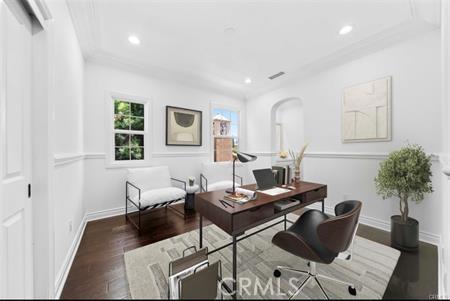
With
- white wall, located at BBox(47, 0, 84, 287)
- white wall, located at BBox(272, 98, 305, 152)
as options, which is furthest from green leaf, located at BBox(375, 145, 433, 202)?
white wall, located at BBox(272, 98, 305, 152)

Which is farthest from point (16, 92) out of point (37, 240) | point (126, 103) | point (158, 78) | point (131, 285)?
point (158, 78)

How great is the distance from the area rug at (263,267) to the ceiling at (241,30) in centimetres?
244

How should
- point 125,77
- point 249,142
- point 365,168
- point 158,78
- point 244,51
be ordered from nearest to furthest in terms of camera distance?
1. point 365,168
2. point 244,51
3. point 125,77
4. point 158,78
5. point 249,142

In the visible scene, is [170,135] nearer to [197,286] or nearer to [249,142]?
[249,142]

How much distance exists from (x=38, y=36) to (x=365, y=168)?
141 inches

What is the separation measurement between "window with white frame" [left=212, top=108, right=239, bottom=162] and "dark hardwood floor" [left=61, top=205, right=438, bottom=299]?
1.93 meters

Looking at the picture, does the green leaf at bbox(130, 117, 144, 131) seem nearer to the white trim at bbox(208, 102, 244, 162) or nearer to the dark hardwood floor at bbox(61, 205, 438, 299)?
the white trim at bbox(208, 102, 244, 162)

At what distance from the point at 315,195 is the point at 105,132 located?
3.49m

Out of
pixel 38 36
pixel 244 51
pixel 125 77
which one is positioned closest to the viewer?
pixel 38 36

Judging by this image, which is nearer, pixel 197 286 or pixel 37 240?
pixel 197 286

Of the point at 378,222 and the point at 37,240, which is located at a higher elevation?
the point at 37,240

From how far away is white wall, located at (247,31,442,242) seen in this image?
6.72 feet

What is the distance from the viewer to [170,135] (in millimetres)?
3576

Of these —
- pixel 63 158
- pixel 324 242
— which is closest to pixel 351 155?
pixel 324 242
